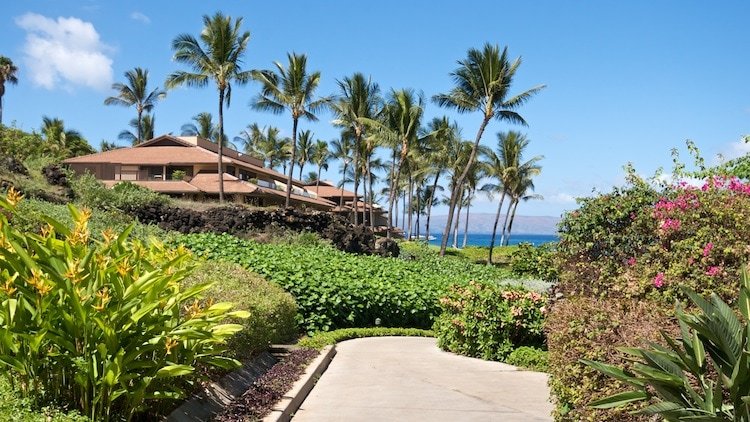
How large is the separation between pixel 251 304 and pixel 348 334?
534 cm

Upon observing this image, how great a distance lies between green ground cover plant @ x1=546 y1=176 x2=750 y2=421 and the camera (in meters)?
5.18

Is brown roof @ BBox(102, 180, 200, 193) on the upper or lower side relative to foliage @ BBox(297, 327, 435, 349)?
upper

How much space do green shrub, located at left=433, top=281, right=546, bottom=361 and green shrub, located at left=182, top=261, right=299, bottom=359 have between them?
2875 millimetres

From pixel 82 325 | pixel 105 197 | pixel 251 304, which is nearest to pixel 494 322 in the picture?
pixel 251 304

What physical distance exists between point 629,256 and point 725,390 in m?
2.14

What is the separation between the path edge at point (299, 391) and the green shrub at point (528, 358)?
280 centimetres

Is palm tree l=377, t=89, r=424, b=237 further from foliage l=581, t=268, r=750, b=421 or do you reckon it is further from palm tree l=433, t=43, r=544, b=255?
foliage l=581, t=268, r=750, b=421

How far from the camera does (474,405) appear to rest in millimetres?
7656

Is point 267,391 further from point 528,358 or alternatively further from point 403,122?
point 403,122

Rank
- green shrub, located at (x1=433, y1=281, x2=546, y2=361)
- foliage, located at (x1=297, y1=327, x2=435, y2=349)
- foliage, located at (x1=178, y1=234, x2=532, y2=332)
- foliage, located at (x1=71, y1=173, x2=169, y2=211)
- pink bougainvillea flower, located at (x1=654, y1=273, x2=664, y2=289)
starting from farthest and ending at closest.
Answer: foliage, located at (x1=71, y1=173, x2=169, y2=211) < foliage, located at (x1=178, y1=234, x2=532, y2=332) < foliage, located at (x1=297, y1=327, x2=435, y2=349) < green shrub, located at (x1=433, y1=281, x2=546, y2=361) < pink bougainvillea flower, located at (x1=654, y1=273, x2=664, y2=289)

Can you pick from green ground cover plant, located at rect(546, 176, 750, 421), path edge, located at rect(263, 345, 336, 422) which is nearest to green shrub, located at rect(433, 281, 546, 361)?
path edge, located at rect(263, 345, 336, 422)

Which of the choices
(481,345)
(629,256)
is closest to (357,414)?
(629,256)

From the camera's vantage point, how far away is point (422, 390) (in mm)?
8469

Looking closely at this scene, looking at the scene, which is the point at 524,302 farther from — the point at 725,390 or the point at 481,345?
the point at 725,390
